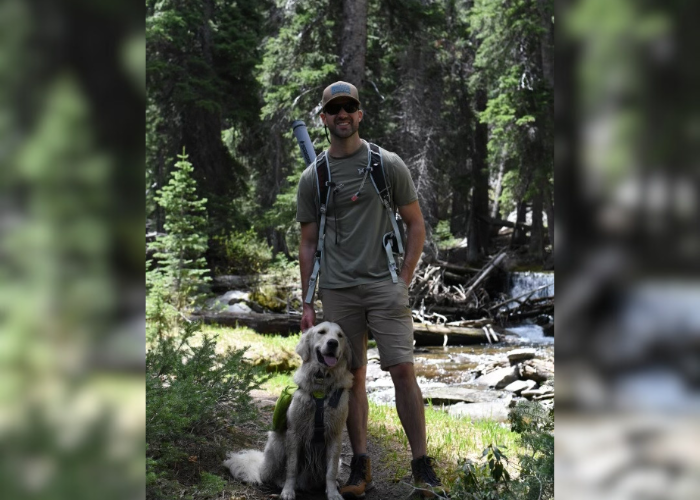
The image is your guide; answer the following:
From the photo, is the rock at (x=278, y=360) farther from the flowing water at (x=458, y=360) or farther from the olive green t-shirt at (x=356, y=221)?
the olive green t-shirt at (x=356, y=221)

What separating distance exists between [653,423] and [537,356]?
37.6 ft

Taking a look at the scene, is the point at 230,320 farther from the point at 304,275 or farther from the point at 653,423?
the point at 653,423

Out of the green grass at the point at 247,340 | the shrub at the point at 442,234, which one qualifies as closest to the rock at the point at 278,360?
the green grass at the point at 247,340

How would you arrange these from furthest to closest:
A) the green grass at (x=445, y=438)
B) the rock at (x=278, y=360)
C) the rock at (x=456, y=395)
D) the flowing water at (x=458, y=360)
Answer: the flowing water at (x=458, y=360) < the rock at (x=278, y=360) < the rock at (x=456, y=395) < the green grass at (x=445, y=438)

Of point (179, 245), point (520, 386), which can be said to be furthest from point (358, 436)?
point (179, 245)

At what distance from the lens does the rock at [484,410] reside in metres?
8.24

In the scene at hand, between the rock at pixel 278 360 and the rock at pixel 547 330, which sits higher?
the rock at pixel 278 360

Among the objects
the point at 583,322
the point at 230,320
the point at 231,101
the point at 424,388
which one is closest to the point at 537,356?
the point at 424,388

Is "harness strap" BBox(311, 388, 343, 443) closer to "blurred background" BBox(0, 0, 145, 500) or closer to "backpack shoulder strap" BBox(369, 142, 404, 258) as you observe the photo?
"backpack shoulder strap" BBox(369, 142, 404, 258)

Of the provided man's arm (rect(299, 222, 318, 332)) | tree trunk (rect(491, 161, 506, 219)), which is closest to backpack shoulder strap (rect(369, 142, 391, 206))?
man's arm (rect(299, 222, 318, 332))

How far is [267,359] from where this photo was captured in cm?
962

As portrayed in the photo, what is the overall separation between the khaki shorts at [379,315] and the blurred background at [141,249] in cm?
335

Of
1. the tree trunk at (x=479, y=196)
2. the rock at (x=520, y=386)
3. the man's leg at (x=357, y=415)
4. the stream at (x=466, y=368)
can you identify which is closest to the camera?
the man's leg at (x=357, y=415)

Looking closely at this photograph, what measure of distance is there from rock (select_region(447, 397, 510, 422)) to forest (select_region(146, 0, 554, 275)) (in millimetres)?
7272
